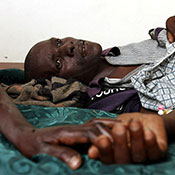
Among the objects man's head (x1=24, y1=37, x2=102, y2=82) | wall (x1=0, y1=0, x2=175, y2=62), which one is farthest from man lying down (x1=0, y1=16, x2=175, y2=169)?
wall (x1=0, y1=0, x2=175, y2=62)

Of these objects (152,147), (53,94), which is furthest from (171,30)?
(152,147)

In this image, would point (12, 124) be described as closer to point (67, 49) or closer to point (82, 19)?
point (67, 49)

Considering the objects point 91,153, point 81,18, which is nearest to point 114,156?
point 91,153

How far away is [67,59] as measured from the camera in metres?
1.42

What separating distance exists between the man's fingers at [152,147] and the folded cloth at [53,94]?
2.19ft

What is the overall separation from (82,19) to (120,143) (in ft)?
5.47

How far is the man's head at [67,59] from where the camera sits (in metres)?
Answer: 1.41

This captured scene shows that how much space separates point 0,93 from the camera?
0.94 m

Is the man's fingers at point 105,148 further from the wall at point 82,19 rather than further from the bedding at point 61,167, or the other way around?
the wall at point 82,19

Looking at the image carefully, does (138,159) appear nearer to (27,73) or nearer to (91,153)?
(91,153)

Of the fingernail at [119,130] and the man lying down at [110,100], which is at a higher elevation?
the fingernail at [119,130]

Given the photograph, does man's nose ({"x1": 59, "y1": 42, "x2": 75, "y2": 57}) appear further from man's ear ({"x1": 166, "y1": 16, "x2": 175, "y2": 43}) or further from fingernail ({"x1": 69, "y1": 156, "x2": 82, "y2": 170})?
fingernail ({"x1": 69, "y1": 156, "x2": 82, "y2": 170})

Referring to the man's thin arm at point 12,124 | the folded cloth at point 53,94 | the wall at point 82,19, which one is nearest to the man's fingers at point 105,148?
the man's thin arm at point 12,124

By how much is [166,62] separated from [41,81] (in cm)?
60
